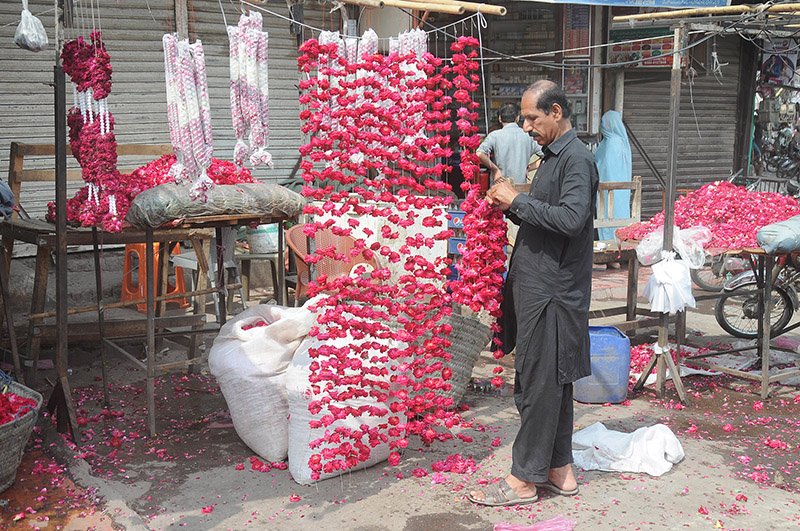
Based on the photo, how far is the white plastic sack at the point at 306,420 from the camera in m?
4.30

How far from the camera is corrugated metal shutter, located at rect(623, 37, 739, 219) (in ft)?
40.3

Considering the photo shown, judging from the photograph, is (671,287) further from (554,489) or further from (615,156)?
(615,156)

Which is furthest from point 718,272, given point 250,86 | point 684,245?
point 250,86

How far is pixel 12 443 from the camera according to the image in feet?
13.1

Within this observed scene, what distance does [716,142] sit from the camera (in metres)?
13.9

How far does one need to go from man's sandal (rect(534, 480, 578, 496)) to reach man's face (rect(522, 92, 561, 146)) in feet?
6.18

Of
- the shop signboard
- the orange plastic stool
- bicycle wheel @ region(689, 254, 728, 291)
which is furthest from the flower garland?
the shop signboard

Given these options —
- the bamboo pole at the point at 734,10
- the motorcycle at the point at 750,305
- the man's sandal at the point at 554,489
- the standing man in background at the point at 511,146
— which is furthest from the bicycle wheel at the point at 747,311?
the man's sandal at the point at 554,489

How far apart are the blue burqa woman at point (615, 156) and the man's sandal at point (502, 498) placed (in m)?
7.41

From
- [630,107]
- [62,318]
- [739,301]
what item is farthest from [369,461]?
[630,107]

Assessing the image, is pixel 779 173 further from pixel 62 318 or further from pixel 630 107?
pixel 62 318

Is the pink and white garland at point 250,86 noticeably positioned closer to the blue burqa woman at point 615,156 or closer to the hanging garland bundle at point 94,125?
the hanging garland bundle at point 94,125

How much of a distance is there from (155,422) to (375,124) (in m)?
2.71

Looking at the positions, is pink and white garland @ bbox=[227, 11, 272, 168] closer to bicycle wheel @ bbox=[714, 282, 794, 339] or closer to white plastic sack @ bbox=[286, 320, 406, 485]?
white plastic sack @ bbox=[286, 320, 406, 485]
